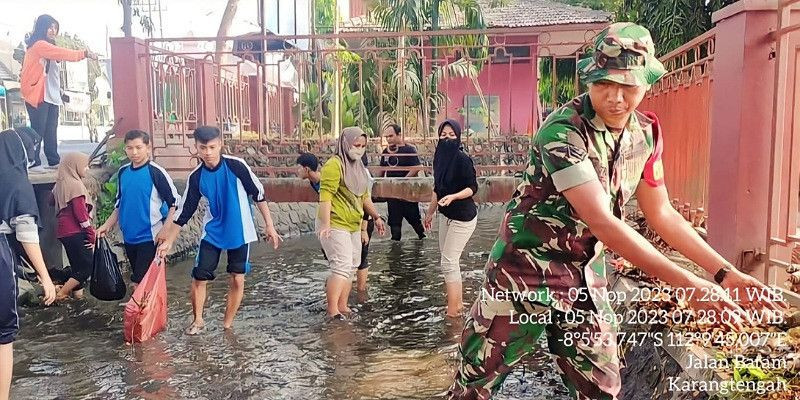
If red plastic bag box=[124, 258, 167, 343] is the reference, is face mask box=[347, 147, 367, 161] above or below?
above

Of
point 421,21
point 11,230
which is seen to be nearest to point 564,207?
point 11,230

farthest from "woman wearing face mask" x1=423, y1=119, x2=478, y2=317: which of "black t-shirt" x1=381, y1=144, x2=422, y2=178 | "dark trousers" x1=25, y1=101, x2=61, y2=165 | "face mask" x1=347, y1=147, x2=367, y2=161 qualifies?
"dark trousers" x1=25, y1=101, x2=61, y2=165

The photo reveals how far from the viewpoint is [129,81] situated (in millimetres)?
7809

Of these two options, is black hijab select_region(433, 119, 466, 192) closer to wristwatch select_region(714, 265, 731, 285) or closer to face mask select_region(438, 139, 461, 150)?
face mask select_region(438, 139, 461, 150)

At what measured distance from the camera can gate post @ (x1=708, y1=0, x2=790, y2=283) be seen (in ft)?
11.3

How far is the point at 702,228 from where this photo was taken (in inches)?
176

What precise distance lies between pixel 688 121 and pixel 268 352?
138 inches

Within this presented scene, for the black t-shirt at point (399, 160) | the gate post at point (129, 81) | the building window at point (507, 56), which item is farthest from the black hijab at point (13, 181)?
the building window at point (507, 56)

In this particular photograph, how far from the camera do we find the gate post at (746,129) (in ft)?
11.3

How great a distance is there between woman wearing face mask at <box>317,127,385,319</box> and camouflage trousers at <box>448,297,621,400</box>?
3004 millimetres

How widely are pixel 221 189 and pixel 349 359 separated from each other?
5.38ft

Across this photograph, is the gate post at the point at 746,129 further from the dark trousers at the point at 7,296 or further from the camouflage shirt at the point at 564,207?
the dark trousers at the point at 7,296

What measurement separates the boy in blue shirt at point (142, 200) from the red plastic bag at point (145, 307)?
0.34 meters

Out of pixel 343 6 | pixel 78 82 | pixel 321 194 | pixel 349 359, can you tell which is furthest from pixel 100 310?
pixel 78 82
